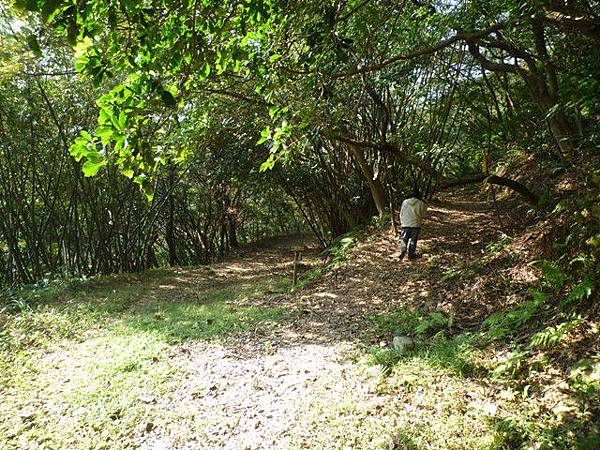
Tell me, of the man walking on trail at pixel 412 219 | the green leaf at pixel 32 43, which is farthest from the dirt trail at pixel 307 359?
the green leaf at pixel 32 43

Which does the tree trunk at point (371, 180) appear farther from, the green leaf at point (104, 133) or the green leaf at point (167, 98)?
the green leaf at point (104, 133)

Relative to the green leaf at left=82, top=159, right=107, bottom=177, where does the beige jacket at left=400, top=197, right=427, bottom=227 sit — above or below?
below

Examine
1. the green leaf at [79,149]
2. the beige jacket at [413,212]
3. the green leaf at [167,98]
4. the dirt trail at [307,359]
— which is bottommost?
the dirt trail at [307,359]

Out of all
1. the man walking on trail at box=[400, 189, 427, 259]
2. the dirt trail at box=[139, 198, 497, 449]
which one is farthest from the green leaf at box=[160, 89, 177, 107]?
the man walking on trail at box=[400, 189, 427, 259]

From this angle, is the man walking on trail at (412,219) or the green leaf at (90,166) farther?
the man walking on trail at (412,219)

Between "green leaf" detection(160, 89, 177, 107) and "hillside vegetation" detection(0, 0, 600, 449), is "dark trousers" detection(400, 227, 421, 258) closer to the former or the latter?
"hillside vegetation" detection(0, 0, 600, 449)

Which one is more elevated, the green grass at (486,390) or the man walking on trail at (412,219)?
the man walking on trail at (412,219)

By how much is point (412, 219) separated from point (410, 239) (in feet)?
1.29

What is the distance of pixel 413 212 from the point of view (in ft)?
19.8

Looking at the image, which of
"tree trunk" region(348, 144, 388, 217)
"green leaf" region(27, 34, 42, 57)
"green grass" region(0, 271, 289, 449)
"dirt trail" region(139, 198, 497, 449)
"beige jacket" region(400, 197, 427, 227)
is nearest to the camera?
"green leaf" region(27, 34, 42, 57)

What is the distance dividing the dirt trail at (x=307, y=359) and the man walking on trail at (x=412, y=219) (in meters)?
0.31

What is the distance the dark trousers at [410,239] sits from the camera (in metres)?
6.11

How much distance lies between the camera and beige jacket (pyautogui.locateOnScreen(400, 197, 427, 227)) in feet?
19.8

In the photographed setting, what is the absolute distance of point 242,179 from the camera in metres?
9.98
